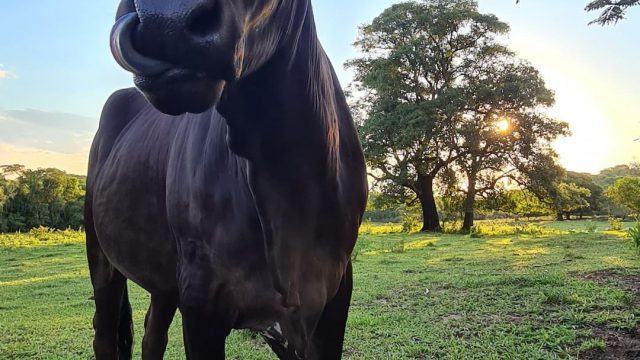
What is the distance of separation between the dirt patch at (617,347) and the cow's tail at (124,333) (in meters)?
3.05

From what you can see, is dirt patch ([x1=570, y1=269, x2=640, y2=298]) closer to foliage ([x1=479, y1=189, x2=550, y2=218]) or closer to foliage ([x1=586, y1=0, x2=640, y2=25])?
foliage ([x1=586, y1=0, x2=640, y2=25])

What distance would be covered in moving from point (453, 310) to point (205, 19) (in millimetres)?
5231

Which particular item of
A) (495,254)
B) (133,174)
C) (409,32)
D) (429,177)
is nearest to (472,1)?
(409,32)

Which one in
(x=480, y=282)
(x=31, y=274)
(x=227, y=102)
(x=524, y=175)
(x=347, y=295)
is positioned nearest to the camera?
(x=227, y=102)

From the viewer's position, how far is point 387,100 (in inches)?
866

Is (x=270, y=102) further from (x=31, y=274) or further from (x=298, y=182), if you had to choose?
(x=31, y=274)

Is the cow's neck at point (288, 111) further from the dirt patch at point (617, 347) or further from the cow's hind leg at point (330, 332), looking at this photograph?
the dirt patch at point (617, 347)

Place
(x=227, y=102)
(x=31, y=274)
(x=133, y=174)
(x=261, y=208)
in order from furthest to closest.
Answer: (x=31, y=274) → (x=133, y=174) → (x=261, y=208) → (x=227, y=102)

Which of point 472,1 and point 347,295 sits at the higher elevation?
point 472,1

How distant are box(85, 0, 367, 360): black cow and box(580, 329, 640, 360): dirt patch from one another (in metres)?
2.63

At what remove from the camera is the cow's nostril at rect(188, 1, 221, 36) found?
36.2 inches

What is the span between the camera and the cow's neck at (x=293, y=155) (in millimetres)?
1367

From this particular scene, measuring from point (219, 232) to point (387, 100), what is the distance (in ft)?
68.6

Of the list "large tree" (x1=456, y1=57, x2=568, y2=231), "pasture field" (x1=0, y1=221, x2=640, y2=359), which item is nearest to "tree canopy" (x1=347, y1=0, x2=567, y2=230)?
"large tree" (x1=456, y1=57, x2=568, y2=231)
